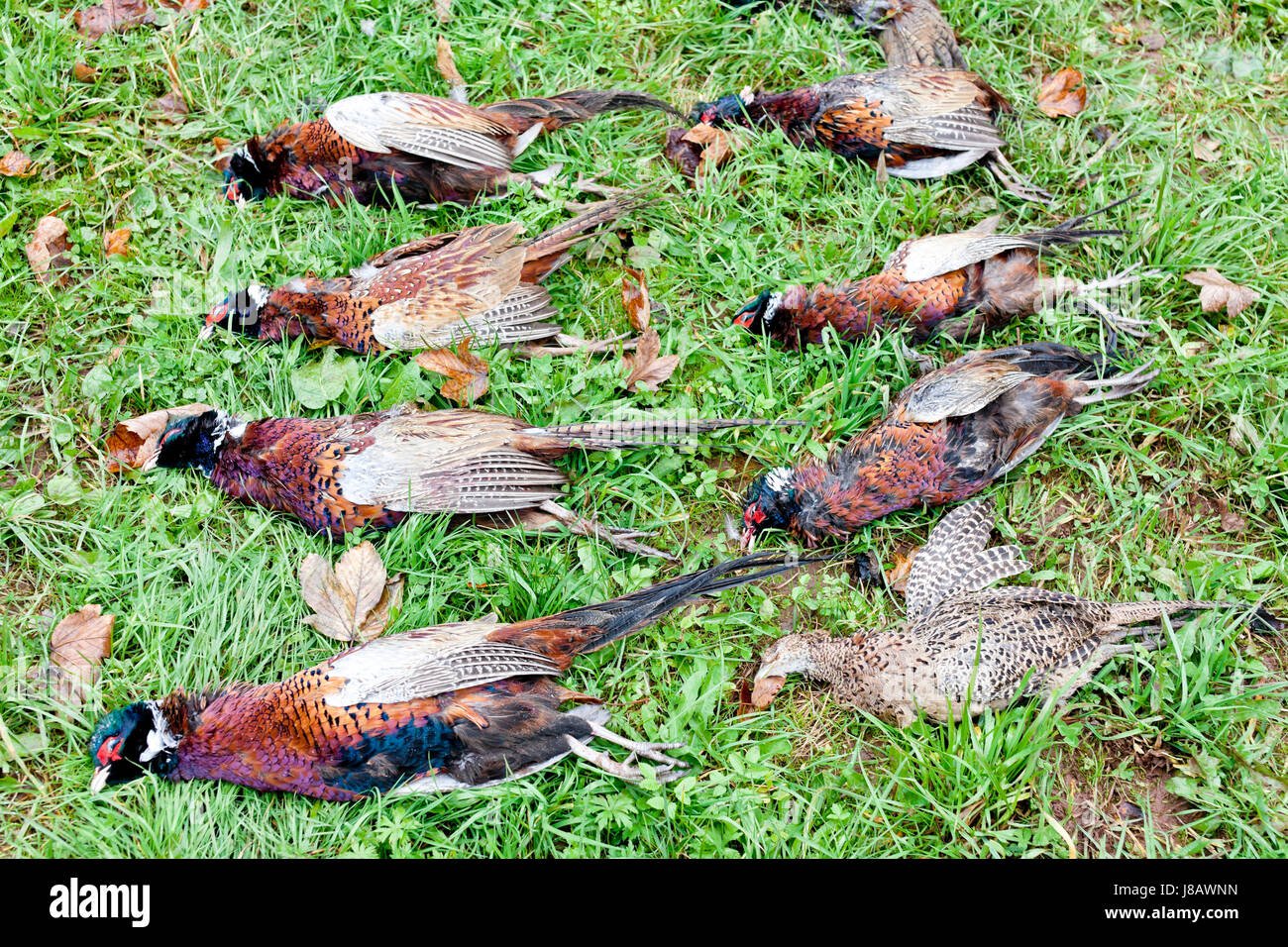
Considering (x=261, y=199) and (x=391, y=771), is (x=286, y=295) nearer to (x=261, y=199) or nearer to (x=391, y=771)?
(x=261, y=199)

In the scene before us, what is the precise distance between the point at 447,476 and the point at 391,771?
3.60 ft

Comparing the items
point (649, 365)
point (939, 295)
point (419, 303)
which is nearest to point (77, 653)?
point (419, 303)

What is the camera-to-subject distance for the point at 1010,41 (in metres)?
4.56

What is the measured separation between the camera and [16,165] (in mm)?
4148

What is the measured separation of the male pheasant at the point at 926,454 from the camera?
3.41 m

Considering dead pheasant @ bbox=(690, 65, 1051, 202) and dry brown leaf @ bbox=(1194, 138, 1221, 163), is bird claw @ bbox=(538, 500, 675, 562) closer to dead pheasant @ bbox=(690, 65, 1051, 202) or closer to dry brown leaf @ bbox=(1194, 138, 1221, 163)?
dead pheasant @ bbox=(690, 65, 1051, 202)

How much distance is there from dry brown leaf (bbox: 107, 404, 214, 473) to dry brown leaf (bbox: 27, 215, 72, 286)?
96cm

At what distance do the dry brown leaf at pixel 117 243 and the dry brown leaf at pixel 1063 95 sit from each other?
462cm

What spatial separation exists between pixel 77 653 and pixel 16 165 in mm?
2580

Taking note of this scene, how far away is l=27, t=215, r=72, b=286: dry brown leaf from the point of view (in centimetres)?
396

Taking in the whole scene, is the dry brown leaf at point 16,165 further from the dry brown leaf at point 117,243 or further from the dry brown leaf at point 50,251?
the dry brown leaf at point 117,243

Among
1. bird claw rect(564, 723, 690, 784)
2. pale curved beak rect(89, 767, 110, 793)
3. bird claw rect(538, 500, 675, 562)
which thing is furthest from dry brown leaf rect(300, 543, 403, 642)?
bird claw rect(564, 723, 690, 784)

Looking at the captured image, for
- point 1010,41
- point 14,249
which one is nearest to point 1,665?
point 14,249

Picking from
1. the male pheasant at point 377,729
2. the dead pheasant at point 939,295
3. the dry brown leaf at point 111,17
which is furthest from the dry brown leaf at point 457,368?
the dry brown leaf at point 111,17
